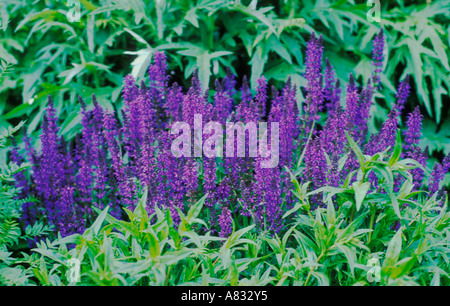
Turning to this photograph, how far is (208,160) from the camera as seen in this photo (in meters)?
2.40

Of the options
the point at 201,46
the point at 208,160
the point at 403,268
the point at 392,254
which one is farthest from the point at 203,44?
the point at 403,268

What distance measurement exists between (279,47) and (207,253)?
1.99 meters

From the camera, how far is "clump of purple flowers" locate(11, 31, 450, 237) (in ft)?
7.63

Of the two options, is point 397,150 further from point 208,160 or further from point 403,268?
point 208,160

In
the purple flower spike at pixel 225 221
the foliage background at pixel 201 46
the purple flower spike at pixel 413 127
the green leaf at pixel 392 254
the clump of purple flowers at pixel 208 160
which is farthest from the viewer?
the foliage background at pixel 201 46

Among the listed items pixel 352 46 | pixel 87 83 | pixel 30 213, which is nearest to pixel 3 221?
pixel 30 213

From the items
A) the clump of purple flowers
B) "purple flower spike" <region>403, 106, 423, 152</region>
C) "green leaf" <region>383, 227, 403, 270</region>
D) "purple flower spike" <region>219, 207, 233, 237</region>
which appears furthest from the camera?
"purple flower spike" <region>403, 106, 423, 152</region>

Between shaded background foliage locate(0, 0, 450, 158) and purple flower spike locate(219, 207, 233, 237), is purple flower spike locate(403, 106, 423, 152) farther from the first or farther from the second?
purple flower spike locate(219, 207, 233, 237)

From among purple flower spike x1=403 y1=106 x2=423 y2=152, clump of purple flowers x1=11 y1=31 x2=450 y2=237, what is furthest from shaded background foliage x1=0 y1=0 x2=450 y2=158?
purple flower spike x1=403 y1=106 x2=423 y2=152

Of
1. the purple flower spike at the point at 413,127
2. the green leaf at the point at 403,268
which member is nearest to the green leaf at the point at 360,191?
the green leaf at the point at 403,268

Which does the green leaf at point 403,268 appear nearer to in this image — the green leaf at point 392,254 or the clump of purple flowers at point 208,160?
the green leaf at point 392,254

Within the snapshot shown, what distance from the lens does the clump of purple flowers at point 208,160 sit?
2.32 metres

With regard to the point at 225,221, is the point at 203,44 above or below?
above

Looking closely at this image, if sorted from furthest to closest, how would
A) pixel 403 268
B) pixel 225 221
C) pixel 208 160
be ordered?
pixel 208 160 < pixel 225 221 < pixel 403 268
